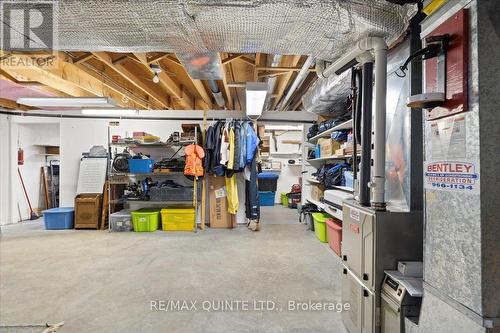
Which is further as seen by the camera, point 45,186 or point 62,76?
point 45,186

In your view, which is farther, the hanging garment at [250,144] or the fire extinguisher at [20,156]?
the fire extinguisher at [20,156]

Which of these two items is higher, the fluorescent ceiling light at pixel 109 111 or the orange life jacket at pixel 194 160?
the fluorescent ceiling light at pixel 109 111

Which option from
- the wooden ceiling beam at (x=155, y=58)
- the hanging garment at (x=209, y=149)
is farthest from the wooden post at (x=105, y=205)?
the wooden ceiling beam at (x=155, y=58)

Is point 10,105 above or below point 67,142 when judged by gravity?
above

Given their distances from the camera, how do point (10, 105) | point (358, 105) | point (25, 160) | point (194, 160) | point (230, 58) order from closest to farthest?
point (358, 105)
point (230, 58)
point (194, 160)
point (10, 105)
point (25, 160)

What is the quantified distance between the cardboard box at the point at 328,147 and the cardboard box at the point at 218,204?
1957 mm

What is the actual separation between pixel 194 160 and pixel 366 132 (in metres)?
3.20

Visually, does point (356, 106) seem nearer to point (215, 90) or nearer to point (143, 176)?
point (215, 90)

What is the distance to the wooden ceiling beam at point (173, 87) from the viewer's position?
304 centimetres

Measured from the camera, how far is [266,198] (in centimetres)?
777

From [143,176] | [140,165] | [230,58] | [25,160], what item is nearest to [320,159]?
[230,58]

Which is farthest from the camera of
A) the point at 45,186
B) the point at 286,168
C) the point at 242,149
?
the point at 286,168

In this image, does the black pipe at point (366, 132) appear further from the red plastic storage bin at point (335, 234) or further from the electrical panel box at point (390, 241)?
the red plastic storage bin at point (335, 234)

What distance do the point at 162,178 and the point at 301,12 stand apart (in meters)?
4.33
